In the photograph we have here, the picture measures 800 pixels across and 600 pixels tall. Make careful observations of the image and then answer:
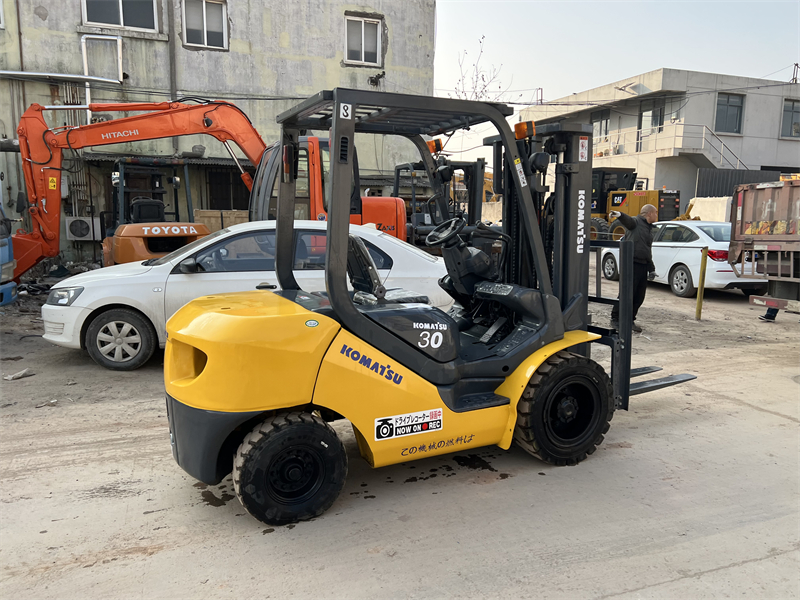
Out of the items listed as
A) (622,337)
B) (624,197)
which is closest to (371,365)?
(622,337)

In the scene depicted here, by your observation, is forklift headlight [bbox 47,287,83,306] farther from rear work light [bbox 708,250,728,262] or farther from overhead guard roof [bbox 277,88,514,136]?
rear work light [bbox 708,250,728,262]

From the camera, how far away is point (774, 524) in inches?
136

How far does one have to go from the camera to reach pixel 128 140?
10.0m

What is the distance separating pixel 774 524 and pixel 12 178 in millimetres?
17730

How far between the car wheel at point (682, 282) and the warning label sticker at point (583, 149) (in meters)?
9.07

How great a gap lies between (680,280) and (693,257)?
67 centimetres

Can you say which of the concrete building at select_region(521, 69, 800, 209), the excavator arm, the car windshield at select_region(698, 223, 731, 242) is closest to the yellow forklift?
the concrete building at select_region(521, 69, 800, 209)

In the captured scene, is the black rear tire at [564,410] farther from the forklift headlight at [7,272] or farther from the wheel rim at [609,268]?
the wheel rim at [609,268]

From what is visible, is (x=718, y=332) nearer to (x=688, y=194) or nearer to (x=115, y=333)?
(x=115, y=333)

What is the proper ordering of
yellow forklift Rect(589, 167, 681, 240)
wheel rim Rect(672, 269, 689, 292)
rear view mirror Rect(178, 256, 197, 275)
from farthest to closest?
yellow forklift Rect(589, 167, 681, 240) → wheel rim Rect(672, 269, 689, 292) → rear view mirror Rect(178, 256, 197, 275)

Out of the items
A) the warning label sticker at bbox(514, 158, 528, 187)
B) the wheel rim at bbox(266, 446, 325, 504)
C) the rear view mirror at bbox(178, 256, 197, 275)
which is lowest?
the wheel rim at bbox(266, 446, 325, 504)

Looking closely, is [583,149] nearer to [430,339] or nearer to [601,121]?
[430,339]

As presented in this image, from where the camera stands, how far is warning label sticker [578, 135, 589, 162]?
430cm

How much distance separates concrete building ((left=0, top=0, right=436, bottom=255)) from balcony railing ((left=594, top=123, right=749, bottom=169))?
1772 centimetres
